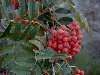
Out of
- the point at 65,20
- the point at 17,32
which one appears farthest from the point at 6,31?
the point at 65,20

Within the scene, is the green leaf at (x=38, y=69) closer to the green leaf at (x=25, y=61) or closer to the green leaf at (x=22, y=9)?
the green leaf at (x=25, y=61)

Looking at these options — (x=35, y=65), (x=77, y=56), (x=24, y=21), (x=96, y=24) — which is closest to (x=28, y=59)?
(x=35, y=65)

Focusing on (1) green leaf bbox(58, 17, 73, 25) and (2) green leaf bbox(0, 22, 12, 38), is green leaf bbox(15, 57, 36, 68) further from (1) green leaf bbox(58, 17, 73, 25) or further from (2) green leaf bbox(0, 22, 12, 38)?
(1) green leaf bbox(58, 17, 73, 25)

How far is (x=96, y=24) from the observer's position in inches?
176

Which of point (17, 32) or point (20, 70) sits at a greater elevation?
point (17, 32)

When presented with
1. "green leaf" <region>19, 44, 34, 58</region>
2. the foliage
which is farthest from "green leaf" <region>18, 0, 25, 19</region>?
"green leaf" <region>19, 44, 34, 58</region>

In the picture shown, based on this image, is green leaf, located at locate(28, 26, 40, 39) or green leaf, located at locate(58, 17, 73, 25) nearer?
green leaf, located at locate(28, 26, 40, 39)

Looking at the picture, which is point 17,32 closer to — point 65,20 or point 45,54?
point 45,54

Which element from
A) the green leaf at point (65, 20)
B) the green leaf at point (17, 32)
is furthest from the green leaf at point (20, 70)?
the green leaf at point (65, 20)

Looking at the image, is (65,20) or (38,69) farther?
(65,20)

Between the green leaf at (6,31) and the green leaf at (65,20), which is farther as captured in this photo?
the green leaf at (65,20)

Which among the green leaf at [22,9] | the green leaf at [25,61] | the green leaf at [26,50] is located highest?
the green leaf at [22,9]

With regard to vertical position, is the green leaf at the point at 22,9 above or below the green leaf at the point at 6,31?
above

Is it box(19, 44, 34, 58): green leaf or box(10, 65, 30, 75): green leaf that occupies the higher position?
box(19, 44, 34, 58): green leaf
